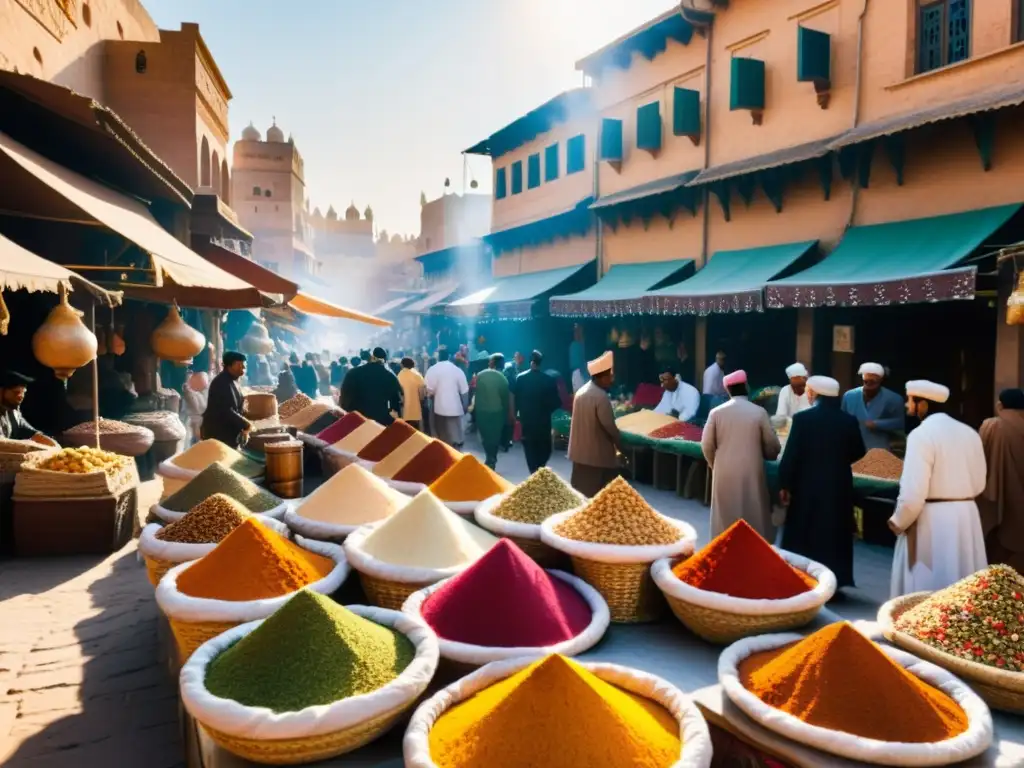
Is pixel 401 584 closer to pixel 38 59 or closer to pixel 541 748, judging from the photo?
pixel 541 748

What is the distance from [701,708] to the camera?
2121 mm

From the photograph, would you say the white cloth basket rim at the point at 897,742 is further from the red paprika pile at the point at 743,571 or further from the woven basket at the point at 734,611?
the red paprika pile at the point at 743,571

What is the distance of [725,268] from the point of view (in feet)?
36.8

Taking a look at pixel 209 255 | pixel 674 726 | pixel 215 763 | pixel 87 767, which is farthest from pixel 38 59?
pixel 674 726

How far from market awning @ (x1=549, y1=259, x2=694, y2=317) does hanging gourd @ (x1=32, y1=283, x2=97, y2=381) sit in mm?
8174

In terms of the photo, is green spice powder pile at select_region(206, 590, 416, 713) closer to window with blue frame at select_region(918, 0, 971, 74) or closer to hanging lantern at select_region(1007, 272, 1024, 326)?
hanging lantern at select_region(1007, 272, 1024, 326)

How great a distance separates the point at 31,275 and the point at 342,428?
261 centimetres

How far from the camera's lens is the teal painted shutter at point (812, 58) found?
32.2 ft

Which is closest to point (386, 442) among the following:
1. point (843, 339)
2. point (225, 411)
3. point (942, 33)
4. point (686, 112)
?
point (225, 411)

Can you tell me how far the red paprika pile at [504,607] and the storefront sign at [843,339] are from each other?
840 centimetres

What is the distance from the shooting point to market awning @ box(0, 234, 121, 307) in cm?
458

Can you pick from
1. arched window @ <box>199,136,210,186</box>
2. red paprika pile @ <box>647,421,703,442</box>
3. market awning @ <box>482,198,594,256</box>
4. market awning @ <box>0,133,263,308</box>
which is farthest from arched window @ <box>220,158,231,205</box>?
red paprika pile @ <box>647,421,703,442</box>

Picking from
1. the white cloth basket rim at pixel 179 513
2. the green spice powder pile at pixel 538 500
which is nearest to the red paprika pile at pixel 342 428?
the white cloth basket rim at pixel 179 513

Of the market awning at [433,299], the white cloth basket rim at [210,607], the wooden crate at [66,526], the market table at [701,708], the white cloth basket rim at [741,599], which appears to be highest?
the market awning at [433,299]
